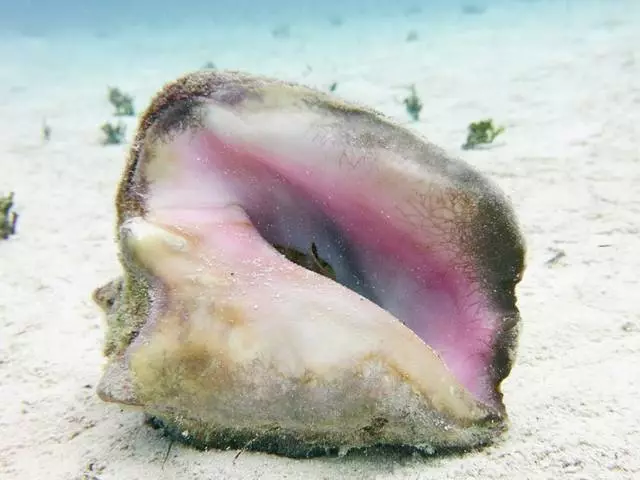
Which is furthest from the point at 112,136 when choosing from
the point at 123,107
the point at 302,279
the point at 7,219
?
the point at 302,279

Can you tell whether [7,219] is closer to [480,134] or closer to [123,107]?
[480,134]

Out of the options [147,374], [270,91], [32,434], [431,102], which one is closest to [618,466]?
[147,374]

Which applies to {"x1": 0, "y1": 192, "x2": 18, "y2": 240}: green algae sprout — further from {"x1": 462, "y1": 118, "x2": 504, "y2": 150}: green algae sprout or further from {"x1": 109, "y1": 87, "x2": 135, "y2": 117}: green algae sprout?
{"x1": 109, "y1": 87, "x2": 135, "y2": 117}: green algae sprout

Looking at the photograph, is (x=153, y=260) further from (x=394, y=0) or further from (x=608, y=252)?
(x=394, y=0)

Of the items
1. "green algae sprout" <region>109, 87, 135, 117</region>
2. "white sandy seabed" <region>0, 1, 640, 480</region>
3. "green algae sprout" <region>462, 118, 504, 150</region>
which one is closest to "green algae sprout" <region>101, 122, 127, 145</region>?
"white sandy seabed" <region>0, 1, 640, 480</region>

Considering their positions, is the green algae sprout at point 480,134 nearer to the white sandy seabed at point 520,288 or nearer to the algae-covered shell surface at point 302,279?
the white sandy seabed at point 520,288

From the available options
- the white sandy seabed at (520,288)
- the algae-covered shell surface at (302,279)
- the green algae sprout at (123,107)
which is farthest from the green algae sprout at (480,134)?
the green algae sprout at (123,107)

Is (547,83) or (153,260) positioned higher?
(153,260)
